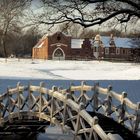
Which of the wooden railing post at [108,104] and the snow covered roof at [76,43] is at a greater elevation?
the snow covered roof at [76,43]

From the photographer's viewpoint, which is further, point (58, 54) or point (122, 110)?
point (58, 54)

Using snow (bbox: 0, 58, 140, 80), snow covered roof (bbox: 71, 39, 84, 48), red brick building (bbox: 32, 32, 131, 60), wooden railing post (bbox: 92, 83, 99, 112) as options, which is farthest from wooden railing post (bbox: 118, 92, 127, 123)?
snow covered roof (bbox: 71, 39, 84, 48)

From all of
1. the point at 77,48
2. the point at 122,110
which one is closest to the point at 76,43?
the point at 77,48

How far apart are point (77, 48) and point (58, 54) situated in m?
5.87

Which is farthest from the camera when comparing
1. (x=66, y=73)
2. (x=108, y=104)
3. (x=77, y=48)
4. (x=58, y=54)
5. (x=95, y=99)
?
(x=77, y=48)

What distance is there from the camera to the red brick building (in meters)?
102

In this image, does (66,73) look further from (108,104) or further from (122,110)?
(122,110)

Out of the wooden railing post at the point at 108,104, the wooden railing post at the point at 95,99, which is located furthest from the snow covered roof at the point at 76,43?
the wooden railing post at the point at 108,104

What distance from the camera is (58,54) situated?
338ft

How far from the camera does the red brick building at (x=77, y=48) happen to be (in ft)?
335

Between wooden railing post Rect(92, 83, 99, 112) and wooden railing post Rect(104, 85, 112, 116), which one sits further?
wooden railing post Rect(92, 83, 99, 112)

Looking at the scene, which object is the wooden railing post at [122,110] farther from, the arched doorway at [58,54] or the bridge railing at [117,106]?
the arched doorway at [58,54]

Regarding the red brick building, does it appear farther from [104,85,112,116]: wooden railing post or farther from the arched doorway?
[104,85,112,116]: wooden railing post

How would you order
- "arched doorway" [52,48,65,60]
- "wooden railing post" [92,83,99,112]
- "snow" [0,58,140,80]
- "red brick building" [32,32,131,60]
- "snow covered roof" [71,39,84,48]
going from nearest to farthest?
"wooden railing post" [92,83,99,112] → "snow" [0,58,140,80] → "red brick building" [32,32,131,60] → "arched doorway" [52,48,65,60] → "snow covered roof" [71,39,84,48]
